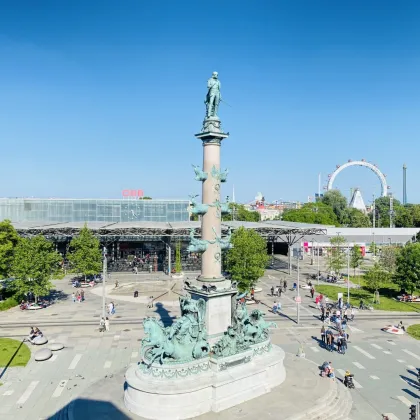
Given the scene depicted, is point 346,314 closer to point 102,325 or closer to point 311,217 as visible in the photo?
point 102,325

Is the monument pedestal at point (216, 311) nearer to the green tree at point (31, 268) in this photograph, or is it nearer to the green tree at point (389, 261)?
the green tree at point (31, 268)

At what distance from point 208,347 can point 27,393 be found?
33.7ft

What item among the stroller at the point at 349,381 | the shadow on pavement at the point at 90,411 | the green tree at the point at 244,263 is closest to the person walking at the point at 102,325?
the shadow on pavement at the point at 90,411

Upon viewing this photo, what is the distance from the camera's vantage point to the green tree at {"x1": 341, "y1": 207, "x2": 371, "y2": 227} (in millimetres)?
136438

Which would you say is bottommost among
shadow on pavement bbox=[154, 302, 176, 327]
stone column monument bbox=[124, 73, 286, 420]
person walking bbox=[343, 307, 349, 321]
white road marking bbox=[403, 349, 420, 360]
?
white road marking bbox=[403, 349, 420, 360]

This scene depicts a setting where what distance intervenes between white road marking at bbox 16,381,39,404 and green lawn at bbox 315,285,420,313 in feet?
109

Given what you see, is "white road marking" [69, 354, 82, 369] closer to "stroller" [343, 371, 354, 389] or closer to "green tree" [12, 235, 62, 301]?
"green tree" [12, 235, 62, 301]

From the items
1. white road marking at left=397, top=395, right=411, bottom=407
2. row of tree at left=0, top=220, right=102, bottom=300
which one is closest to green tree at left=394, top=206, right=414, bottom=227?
row of tree at left=0, top=220, right=102, bottom=300

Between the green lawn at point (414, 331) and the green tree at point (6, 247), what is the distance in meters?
38.2

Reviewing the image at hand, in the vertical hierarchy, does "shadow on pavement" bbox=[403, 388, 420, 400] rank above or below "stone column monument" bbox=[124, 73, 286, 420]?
below

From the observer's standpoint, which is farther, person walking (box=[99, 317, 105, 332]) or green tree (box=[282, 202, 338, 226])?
green tree (box=[282, 202, 338, 226])

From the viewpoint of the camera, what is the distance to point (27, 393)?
23.0 metres

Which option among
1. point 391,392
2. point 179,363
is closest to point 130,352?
point 179,363

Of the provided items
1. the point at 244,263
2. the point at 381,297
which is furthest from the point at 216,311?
the point at 381,297
